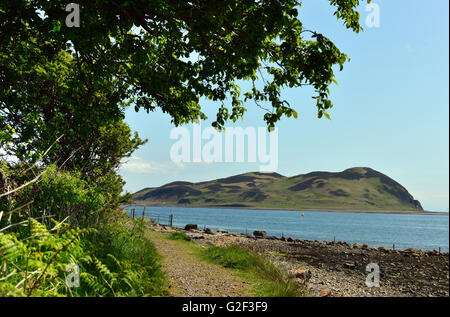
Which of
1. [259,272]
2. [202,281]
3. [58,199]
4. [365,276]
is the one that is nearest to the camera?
[202,281]

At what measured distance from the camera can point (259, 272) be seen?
30.6 feet

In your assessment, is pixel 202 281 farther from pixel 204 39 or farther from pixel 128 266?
pixel 204 39

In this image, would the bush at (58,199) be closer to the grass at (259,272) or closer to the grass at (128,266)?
the grass at (128,266)

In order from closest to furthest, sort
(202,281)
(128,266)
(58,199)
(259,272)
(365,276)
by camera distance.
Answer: (128,266)
(202,281)
(259,272)
(58,199)
(365,276)

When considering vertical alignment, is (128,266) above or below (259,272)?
above

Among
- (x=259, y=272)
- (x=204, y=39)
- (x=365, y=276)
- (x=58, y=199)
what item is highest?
(x=204, y=39)

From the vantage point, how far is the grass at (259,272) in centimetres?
731

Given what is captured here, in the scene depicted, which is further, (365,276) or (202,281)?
(365,276)

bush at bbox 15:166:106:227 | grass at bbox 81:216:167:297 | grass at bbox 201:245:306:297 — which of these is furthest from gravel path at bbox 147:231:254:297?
bush at bbox 15:166:106:227

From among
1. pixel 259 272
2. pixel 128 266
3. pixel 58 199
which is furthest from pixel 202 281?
pixel 58 199

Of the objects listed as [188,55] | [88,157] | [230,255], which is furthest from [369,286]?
[88,157]

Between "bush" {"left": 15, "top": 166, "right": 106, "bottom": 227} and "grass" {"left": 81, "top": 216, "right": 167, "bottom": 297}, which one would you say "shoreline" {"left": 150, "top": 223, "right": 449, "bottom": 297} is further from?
"bush" {"left": 15, "top": 166, "right": 106, "bottom": 227}

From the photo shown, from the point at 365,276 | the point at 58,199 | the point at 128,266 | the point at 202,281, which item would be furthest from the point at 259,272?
the point at 365,276
